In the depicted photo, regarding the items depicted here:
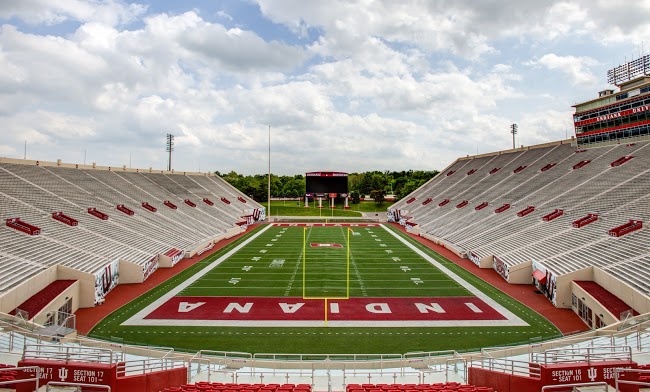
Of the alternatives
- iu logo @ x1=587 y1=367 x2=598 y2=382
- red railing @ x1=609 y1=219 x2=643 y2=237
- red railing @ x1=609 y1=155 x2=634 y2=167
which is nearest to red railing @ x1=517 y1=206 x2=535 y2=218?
red railing @ x1=609 y1=155 x2=634 y2=167

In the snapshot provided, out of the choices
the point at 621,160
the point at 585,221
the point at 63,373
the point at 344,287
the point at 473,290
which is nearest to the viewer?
the point at 63,373

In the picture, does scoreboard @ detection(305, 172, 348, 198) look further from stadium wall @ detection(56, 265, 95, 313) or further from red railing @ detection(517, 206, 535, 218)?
stadium wall @ detection(56, 265, 95, 313)

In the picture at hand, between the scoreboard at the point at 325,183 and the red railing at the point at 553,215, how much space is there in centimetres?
2840

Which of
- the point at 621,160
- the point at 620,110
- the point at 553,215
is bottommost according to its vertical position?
the point at 553,215

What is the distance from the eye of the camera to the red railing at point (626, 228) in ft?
69.4

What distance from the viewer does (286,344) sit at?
14.2 metres

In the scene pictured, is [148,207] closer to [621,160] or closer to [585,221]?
[585,221]

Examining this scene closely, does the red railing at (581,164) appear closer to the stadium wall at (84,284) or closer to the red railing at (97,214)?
the stadium wall at (84,284)

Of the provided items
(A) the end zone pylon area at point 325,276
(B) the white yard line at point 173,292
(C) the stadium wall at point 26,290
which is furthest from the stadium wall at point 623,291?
(C) the stadium wall at point 26,290

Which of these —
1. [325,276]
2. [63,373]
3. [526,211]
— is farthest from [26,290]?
[526,211]

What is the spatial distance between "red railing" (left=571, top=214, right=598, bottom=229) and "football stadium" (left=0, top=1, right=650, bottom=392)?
122 mm

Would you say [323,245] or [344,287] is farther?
[323,245]

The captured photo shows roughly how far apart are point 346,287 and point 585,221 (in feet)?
51.7

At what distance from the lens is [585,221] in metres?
25.0
